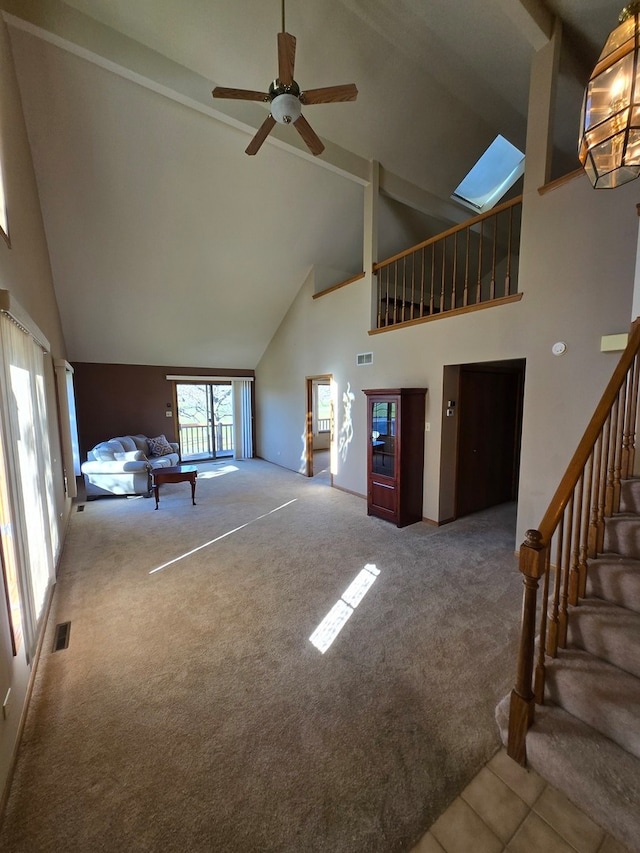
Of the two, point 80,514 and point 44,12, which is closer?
point 44,12

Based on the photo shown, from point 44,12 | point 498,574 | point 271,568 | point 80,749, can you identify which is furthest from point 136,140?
point 498,574

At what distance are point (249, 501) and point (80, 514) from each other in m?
2.35

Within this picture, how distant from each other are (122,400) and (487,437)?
7101 mm

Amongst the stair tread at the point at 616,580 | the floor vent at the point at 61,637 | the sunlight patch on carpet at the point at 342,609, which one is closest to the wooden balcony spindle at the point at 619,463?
the stair tread at the point at 616,580

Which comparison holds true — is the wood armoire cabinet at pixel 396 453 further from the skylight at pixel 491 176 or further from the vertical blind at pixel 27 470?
the skylight at pixel 491 176

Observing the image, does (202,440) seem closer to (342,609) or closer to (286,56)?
(342,609)

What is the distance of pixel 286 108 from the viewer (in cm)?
244

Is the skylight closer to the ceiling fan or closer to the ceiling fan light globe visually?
the ceiling fan

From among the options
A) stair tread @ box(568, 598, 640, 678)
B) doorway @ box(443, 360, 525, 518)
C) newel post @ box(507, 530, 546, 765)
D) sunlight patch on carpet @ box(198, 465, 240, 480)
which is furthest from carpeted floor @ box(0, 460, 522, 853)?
sunlight patch on carpet @ box(198, 465, 240, 480)

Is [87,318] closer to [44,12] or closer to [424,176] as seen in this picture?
[44,12]

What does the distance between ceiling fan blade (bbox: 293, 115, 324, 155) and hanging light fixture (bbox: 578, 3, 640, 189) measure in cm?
205

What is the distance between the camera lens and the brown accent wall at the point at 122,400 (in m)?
6.90

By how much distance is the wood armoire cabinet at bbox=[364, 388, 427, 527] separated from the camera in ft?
13.4

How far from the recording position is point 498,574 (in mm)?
3057
